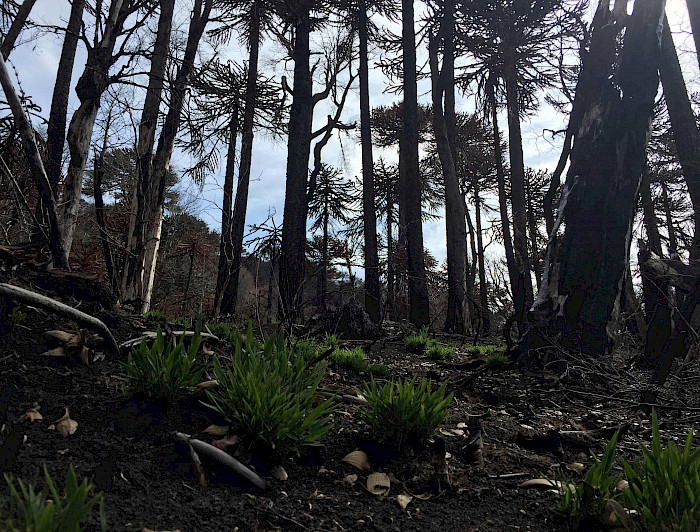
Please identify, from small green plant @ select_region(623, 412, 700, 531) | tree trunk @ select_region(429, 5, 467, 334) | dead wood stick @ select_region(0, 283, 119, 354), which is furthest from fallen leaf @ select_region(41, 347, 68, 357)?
tree trunk @ select_region(429, 5, 467, 334)

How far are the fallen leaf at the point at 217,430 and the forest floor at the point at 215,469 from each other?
0.09ft

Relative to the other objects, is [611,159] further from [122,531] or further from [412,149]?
[412,149]

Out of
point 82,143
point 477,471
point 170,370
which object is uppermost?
point 82,143

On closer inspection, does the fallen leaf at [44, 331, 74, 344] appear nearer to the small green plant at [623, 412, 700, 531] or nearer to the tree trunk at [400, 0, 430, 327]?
the small green plant at [623, 412, 700, 531]

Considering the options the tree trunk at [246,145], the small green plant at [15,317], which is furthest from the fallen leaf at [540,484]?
the tree trunk at [246,145]

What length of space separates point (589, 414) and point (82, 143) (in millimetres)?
6491

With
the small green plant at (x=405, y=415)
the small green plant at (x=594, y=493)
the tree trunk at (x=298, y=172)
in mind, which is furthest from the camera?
the tree trunk at (x=298, y=172)

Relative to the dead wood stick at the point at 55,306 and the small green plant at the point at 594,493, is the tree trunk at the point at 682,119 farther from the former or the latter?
the dead wood stick at the point at 55,306

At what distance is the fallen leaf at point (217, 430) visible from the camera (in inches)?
70.6

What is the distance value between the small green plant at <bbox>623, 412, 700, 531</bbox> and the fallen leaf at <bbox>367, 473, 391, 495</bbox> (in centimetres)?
83

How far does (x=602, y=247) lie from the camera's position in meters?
4.25

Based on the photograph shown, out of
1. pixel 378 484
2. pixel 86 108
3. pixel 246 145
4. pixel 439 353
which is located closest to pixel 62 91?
pixel 246 145

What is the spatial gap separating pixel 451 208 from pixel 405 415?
8.30 metres

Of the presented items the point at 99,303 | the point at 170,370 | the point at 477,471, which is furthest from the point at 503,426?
the point at 99,303
